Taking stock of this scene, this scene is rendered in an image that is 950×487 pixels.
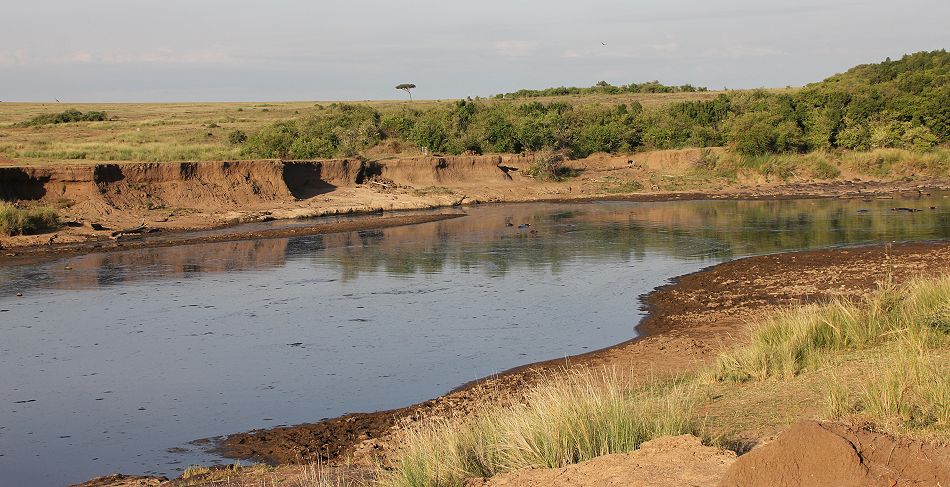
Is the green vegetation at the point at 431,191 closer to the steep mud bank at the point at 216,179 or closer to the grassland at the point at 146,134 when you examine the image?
the steep mud bank at the point at 216,179

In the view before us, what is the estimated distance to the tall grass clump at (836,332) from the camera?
29.8 feet

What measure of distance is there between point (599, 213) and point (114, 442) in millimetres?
27160

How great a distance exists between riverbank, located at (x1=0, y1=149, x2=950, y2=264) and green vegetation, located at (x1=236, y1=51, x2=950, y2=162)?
161cm

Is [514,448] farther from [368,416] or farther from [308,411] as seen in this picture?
[308,411]

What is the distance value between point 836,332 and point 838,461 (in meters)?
Answer: 5.62

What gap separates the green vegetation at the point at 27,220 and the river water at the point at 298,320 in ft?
12.3

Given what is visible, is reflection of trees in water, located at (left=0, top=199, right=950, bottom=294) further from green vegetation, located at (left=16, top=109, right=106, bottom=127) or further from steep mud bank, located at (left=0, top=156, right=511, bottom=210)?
green vegetation, located at (left=16, top=109, right=106, bottom=127)

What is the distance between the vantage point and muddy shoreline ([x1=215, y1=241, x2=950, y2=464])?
29.7ft

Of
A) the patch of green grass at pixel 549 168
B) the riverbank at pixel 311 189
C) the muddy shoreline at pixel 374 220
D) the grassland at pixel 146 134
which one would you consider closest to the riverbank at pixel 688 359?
the muddy shoreline at pixel 374 220

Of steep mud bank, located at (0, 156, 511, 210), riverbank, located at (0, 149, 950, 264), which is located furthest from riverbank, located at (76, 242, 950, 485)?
steep mud bank, located at (0, 156, 511, 210)

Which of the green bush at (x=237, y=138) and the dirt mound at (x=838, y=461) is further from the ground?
the green bush at (x=237, y=138)

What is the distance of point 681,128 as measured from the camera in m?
49.3

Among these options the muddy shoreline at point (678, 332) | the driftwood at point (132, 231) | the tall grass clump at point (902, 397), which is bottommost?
the driftwood at point (132, 231)

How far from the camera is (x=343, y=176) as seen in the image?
A: 3812cm
